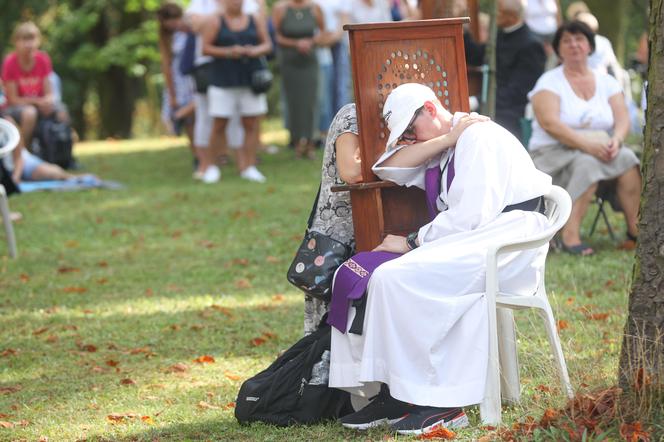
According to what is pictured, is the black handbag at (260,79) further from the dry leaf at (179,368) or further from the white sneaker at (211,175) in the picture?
the dry leaf at (179,368)

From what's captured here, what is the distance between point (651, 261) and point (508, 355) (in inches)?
38.7

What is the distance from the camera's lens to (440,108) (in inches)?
211

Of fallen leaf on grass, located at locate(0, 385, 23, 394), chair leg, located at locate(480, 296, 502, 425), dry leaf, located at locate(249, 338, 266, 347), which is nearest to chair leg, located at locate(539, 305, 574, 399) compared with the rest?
chair leg, located at locate(480, 296, 502, 425)

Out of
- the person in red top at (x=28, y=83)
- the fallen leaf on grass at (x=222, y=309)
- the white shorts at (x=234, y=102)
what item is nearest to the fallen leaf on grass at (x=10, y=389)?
the fallen leaf on grass at (x=222, y=309)

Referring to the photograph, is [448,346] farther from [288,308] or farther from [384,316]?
[288,308]

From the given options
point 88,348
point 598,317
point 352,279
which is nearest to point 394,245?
point 352,279

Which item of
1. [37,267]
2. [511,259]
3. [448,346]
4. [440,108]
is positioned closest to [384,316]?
A: [448,346]

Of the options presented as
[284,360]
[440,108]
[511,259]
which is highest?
[440,108]

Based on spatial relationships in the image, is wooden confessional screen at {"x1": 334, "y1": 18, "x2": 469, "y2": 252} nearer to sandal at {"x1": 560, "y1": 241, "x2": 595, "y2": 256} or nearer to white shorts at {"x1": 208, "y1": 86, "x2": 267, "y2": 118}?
sandal at {"x1": 560, "y1": 241, "x2": 595, "y2": 256}

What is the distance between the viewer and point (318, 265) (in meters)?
5.36

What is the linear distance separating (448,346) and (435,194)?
2.40ft

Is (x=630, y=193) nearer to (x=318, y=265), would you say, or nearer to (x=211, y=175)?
(x=318, y=265)

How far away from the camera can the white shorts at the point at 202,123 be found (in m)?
14.8

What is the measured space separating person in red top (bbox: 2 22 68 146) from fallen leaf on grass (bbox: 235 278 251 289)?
7.77m
